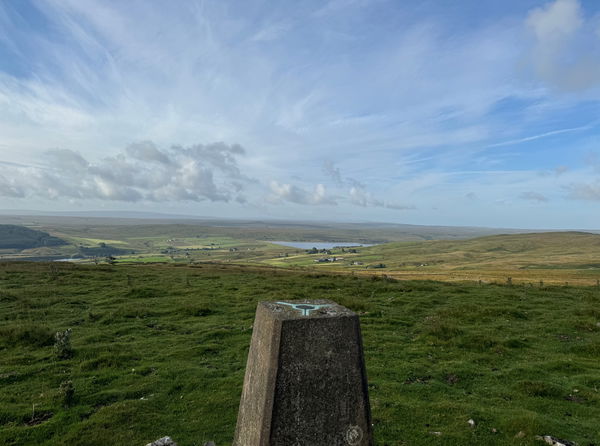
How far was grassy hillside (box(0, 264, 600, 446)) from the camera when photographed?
8055 mm

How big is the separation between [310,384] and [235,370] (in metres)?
7.39

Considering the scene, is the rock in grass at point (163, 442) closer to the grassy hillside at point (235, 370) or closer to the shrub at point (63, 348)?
the grassy hillside at point (235, 370)

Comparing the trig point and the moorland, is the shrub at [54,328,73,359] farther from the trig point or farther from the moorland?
the trig point

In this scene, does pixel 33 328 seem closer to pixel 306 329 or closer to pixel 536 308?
pixel 306 329

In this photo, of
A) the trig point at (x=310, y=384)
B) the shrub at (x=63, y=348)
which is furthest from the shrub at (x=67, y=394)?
the trig point at (x=310, y=384)

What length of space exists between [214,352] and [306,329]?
9614 mm

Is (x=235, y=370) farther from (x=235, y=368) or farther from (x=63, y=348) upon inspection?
(x=63, y=348)

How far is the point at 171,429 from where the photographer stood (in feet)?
26.7

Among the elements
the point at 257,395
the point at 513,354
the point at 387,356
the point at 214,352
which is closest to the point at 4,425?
the point at 214,352

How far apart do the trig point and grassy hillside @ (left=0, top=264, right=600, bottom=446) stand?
125 inches

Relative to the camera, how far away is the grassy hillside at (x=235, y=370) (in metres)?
8.05

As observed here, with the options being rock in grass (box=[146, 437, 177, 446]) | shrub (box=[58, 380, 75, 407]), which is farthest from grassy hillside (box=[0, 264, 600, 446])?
rock in grass (box=[146, 437, 177, 446])

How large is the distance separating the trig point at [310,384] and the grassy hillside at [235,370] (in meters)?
3.17

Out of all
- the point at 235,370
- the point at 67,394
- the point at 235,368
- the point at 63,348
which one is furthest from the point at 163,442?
the point at 63,348
